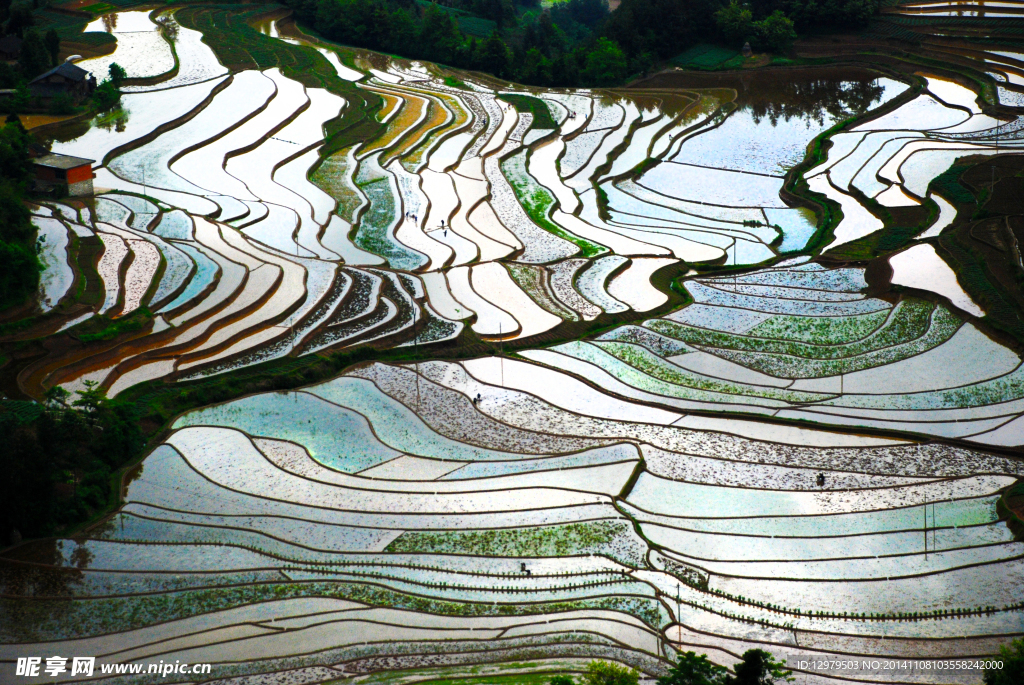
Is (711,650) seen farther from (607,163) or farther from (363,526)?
(607,163)

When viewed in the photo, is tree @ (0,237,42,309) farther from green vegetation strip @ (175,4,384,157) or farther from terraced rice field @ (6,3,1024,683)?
green vegetation strip @ (175,4,384,157)

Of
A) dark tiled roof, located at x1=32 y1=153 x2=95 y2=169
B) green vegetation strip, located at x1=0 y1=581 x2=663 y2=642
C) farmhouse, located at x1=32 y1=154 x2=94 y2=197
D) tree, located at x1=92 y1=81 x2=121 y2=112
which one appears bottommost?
green vegetation strip, located at x1=0 y1=581 x2=663 y2=642

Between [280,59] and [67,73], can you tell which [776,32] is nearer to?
[280,59]

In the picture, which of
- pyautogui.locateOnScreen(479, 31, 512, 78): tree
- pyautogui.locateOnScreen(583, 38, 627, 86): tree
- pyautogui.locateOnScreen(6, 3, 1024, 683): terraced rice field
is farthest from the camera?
pyautogui.locateOnScreen(479, 31, 512, 78): tree

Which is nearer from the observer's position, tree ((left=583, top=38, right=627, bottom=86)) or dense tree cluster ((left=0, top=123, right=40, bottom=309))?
dense tree cluster ((left=0, top=123, right=40, bottom=309))

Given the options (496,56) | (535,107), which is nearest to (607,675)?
(535,107)

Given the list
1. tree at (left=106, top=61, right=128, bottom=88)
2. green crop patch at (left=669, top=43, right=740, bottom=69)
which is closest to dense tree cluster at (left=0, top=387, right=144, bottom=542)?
tree at (left=106, top=61, right=128, bottom=88)
